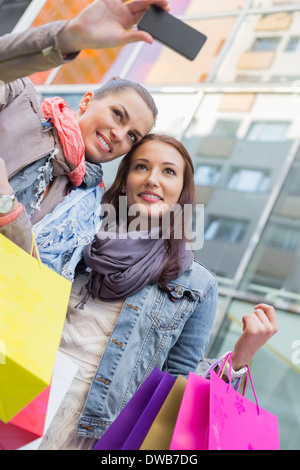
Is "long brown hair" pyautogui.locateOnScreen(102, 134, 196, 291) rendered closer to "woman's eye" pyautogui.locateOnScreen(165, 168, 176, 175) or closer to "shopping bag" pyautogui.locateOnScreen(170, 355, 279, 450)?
"woman's eye" pyautogui.locateOnScreen(165, 168, 176, 175)

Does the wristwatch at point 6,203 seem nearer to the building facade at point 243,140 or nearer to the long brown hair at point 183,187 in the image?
the long brown hair at point 183,187

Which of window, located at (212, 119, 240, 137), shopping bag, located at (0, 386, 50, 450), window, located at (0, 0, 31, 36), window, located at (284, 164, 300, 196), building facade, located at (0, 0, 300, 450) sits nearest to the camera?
shopping bag, located at (0, 386, 50, 450)

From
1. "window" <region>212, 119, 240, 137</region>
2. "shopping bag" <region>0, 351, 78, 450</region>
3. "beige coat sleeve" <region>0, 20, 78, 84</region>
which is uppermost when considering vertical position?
"beige coat sleeve" <region>0, 20, 78, 84</region>

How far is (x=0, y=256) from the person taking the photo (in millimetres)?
804

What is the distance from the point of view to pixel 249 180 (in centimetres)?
349

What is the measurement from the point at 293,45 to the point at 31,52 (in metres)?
3.70

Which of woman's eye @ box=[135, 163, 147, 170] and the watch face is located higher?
the watch face

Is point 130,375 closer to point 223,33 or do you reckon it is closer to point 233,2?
point 223,33

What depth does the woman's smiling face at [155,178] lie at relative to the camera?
4.16ft

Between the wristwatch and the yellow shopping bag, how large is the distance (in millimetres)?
52

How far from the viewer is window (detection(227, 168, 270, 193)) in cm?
343

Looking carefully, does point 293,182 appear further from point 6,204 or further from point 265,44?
point 6,204

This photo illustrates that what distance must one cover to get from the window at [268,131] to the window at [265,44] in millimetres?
806

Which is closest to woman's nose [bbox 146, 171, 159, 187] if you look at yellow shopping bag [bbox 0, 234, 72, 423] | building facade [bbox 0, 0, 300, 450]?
yellow shopping bag [bbox 0, 234, 72, 423]
